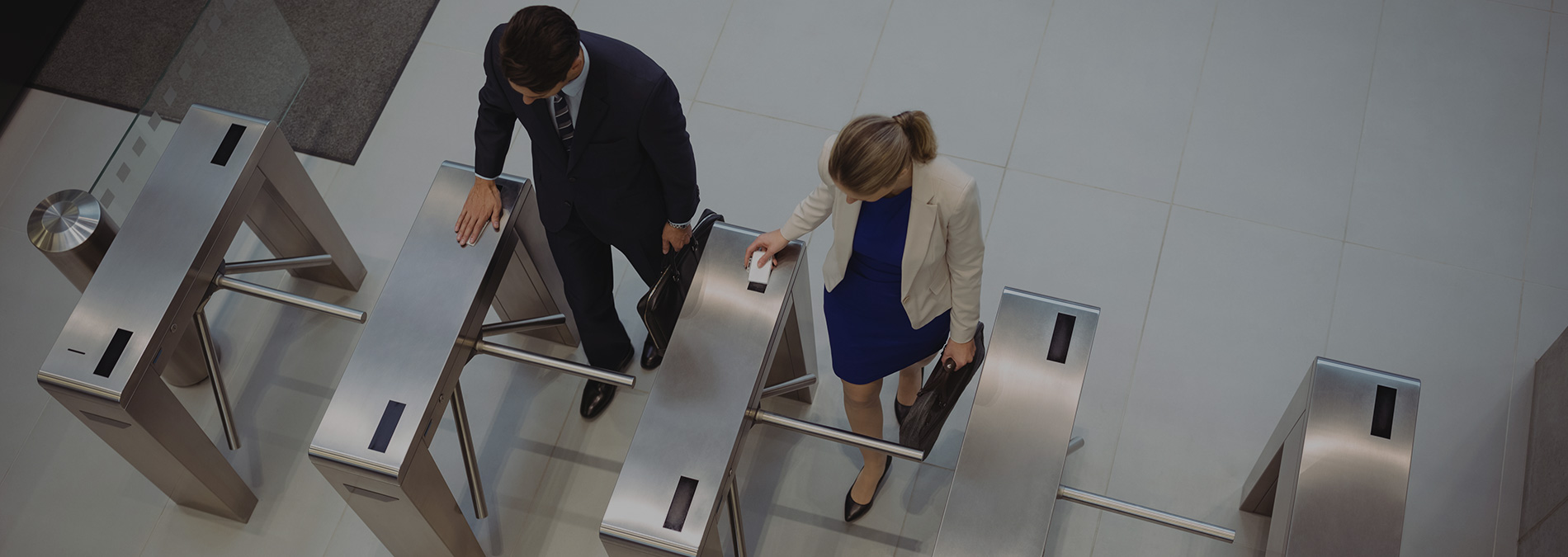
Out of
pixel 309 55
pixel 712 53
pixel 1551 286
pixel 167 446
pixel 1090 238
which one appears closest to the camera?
pixel 167 446

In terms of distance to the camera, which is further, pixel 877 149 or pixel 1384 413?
pixel 1384 413

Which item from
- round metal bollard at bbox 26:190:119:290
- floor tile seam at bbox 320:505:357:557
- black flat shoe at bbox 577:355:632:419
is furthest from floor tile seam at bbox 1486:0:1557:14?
round metal bollard at bbox 26:190:119:290

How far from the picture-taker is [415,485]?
2367 mm

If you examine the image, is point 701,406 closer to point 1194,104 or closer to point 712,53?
point 712,53

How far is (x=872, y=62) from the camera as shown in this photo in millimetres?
3742

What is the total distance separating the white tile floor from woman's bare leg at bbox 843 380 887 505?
113 millimetres

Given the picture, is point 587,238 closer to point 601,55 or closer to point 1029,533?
point 601,55

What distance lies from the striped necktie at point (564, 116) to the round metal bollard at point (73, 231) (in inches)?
48.9

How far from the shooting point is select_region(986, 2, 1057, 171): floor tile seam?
352 cm

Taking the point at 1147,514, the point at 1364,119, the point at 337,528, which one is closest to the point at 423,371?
the point at 337,528

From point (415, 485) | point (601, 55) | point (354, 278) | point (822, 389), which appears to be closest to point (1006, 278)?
point (822, 389)

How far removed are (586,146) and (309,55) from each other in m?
2.25

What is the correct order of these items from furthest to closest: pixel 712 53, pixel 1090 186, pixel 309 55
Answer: pixel 309 55 → pixel 712 53 → pixel 1090 186

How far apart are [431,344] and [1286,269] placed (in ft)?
8.37
